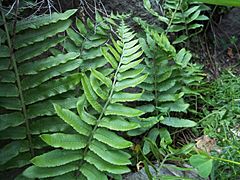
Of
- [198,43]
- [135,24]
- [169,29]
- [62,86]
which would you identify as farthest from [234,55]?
[62,86]

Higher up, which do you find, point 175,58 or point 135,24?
point 135,24

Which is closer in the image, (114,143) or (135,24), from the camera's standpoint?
(114,143)

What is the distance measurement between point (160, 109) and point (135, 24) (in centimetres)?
53

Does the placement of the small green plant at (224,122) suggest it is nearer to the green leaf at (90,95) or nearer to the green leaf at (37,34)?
the green leaf at (90,95)

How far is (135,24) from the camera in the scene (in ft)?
7.32

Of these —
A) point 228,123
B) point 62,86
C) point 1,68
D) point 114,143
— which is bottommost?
point 228,123

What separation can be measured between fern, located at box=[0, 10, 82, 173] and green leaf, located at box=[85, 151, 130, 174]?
0.17 meters

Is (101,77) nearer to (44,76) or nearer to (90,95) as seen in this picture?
(90,95)

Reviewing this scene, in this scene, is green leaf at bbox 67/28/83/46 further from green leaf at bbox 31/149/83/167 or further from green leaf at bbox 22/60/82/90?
green leaf at bbox 31/149/83/167

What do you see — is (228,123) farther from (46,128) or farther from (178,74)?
(46,128)

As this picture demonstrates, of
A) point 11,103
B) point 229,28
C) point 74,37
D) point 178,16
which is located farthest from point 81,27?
point 229,28

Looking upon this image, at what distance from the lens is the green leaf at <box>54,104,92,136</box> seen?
1.48 m

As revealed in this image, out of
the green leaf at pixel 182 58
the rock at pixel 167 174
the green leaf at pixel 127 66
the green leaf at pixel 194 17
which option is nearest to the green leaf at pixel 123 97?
the green leaf at pixel 127 66

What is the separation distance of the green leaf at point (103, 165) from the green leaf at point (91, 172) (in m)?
0.03
